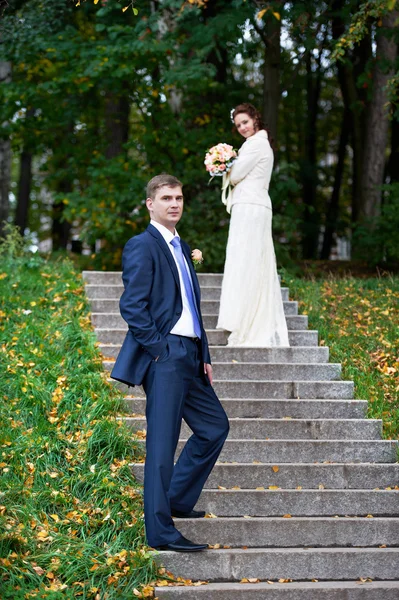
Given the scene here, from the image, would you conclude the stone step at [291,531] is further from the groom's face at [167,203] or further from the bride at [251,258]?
the bride at [251,258]

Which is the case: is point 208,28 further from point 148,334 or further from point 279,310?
point 148,334

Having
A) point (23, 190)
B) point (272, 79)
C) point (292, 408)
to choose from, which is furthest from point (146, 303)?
point (23, 190)

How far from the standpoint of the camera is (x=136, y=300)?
500 centimetres

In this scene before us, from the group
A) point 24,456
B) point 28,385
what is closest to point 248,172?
point 28,385

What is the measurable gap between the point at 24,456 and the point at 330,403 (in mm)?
2607

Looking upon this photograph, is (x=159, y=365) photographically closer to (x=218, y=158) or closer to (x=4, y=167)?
(x=218, y=158)

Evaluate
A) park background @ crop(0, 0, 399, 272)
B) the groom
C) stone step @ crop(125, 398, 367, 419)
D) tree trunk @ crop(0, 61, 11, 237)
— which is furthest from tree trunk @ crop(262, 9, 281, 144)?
the groom

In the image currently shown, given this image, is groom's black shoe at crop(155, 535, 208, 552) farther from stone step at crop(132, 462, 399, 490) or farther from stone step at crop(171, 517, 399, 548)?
stone step at crop(132, 462, 399, 490)

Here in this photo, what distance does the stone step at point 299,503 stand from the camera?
6.03 metres

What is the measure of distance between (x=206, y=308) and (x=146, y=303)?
4.37 m

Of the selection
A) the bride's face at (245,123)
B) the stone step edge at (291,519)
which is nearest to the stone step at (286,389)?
the stone step edge at (291,519)

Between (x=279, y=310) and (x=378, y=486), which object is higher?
(x=279, y=310)

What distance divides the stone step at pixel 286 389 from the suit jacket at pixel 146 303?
2.40 metres

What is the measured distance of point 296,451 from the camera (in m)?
6.75
